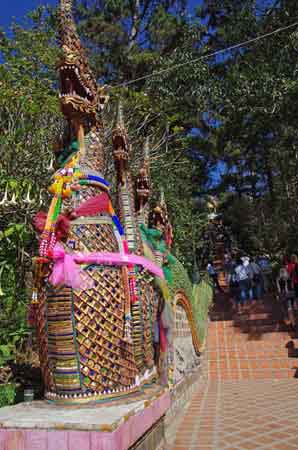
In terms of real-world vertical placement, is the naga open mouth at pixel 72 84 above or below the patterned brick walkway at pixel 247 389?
above

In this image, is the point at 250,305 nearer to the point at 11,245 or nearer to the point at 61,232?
the point at 11,245

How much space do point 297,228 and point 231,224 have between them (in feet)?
18.3

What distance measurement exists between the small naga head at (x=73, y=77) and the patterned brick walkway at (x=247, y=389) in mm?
3216

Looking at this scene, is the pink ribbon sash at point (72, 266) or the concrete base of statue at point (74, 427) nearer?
the concrete base of statue at point (74, 427)

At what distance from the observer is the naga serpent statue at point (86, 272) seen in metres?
2.70

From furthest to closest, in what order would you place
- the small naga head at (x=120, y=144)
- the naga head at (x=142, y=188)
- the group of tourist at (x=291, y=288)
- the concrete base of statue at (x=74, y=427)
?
1. the group of tourist at (x=291, y=288)
2. the naga head at (x=142, y=188)
3. the small naga head at (x=120, y=144)
4. the concrete base of statue at (x=74, y=427)

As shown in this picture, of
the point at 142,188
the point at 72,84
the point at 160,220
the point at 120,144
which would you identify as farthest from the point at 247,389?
the point at 72,84

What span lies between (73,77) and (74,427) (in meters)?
2.36

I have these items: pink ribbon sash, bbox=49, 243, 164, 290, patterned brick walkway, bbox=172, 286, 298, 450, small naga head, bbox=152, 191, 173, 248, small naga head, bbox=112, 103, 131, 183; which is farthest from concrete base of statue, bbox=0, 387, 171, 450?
small naga head, bbox=152, 191, 173, 248

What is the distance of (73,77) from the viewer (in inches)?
121

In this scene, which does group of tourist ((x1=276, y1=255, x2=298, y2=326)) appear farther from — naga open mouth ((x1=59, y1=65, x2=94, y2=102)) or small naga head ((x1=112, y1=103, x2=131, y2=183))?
naga open mouth ((x1=59, y1=65, x2=94, y2=102))

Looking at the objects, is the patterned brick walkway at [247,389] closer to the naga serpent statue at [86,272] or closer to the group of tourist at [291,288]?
the group of tourist at [291,288]

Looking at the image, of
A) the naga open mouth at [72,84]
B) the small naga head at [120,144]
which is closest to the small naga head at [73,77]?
the naga open mouth at [72,84]

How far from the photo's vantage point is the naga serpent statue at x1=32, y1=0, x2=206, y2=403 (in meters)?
2.70
